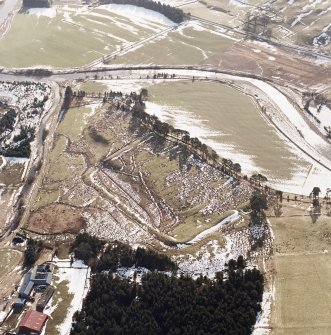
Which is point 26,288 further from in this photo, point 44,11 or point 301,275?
point 44,11

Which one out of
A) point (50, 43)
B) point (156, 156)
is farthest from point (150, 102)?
point (50, 43)

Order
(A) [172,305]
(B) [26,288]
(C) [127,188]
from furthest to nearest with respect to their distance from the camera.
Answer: (C) [127,188]
(B) [26,288]
(A) [172,305]

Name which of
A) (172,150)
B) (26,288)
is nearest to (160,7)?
(172,150)

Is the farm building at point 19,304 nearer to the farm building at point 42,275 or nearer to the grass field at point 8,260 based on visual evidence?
the farm building at point 42,275

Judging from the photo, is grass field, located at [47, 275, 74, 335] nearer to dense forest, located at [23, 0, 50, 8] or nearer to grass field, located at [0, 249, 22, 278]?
grass field, located at [0, 249, 22, 278]

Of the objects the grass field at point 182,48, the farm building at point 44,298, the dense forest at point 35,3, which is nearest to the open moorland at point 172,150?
the grass field at point 182,48

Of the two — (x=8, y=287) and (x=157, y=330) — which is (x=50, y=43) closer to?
(x=8, y=287)
